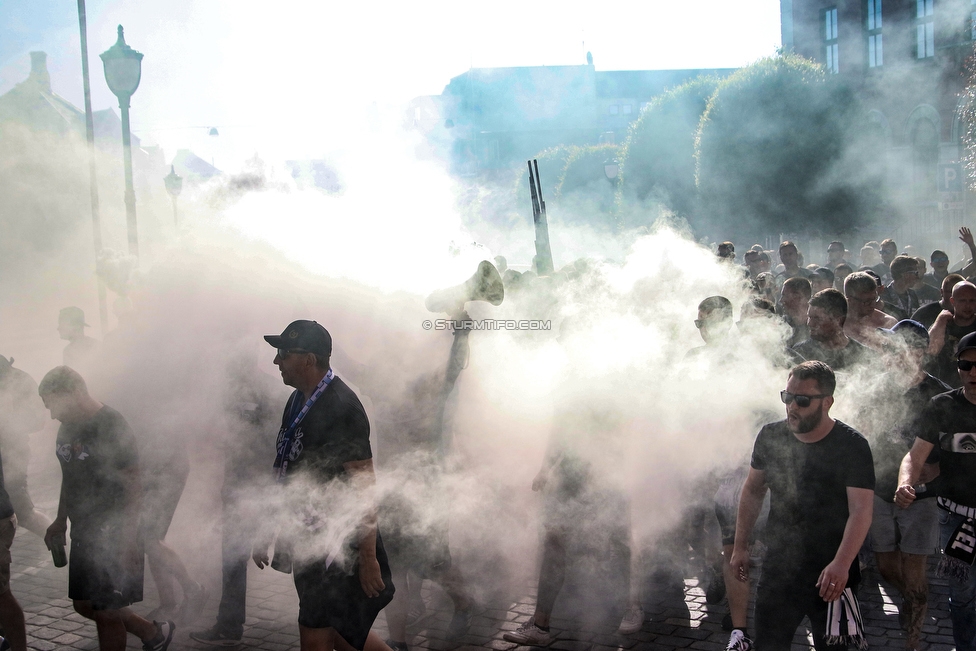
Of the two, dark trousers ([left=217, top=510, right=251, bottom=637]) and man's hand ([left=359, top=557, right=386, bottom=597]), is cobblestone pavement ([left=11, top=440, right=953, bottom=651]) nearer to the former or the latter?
dark trousers ([left=217, top=510, right=251, bottom=637])

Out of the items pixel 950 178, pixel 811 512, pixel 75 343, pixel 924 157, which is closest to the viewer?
pixel 811 512

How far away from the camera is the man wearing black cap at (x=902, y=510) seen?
378 centimetres

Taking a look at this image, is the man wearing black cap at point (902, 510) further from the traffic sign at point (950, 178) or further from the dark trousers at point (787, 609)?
the traffic sign at point (950, 178)

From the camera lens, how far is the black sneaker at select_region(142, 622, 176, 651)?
381 centimetres

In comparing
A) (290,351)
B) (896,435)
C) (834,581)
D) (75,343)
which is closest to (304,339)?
(290,351)

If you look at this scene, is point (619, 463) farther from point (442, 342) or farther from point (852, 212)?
point (852, 212)

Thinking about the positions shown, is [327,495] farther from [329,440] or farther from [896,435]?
[896,435]

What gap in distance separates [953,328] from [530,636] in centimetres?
311

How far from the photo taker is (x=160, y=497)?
14.9ft

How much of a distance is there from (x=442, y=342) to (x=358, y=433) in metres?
1.43

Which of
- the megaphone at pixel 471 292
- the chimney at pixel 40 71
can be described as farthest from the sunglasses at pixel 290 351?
the chimney at pixel 40 71

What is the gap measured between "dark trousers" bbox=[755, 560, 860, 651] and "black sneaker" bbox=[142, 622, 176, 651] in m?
2.61

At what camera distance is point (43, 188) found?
14.4 meters

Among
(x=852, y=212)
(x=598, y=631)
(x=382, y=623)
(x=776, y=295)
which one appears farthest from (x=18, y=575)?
(x=852, y=212)
